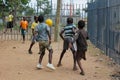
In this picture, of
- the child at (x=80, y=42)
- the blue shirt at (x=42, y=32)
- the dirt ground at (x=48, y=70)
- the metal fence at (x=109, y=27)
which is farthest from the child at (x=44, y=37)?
the metal fence at (x=109, y=27)

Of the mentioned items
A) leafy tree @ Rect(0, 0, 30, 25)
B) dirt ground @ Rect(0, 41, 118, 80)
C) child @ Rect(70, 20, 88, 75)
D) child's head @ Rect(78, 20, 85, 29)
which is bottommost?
dirt ground @ Rect(0, 41, 118, 80)

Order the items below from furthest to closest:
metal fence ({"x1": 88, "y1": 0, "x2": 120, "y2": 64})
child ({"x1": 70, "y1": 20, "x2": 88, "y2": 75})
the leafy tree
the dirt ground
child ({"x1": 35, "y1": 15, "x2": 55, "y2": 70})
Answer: the leafy tree < metal fence ({"x1": 88, "y1": 0, "x2": 120, "y2": 64}) < child ({"x1": 35, "y1": 15, "x2": 55, "y2": 70}) < child ({"x1": 70, "y1": 20, "x2": 88, "y2": 75}) < the dirt ground

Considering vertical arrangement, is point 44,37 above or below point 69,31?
below

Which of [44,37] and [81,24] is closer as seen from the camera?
[81,24]

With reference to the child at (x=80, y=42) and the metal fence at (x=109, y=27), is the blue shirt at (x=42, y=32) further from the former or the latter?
the metal fence at (x=109, y=27)

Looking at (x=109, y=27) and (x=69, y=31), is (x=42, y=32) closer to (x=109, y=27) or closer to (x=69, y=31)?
(x=69, y=31)

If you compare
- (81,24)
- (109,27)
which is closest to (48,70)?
(81,24)

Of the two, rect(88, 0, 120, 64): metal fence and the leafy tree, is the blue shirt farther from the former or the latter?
the leafy tree

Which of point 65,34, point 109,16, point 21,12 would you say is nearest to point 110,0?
point 109,16

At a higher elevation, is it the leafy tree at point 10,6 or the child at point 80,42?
the leafy tree at point 10,6

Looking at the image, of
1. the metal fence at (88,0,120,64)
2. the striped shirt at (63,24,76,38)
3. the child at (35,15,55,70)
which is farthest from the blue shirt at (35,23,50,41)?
the metal fence at (88,0,120,64)

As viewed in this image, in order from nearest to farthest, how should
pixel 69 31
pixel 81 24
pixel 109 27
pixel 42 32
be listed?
pixel 81 24, pixel 42 32, pixel 69 31, pixel 109 27

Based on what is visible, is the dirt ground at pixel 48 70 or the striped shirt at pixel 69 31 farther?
the striped shirt at pixel 69 31

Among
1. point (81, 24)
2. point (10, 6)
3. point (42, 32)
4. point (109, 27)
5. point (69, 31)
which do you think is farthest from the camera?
point (10, 6)
